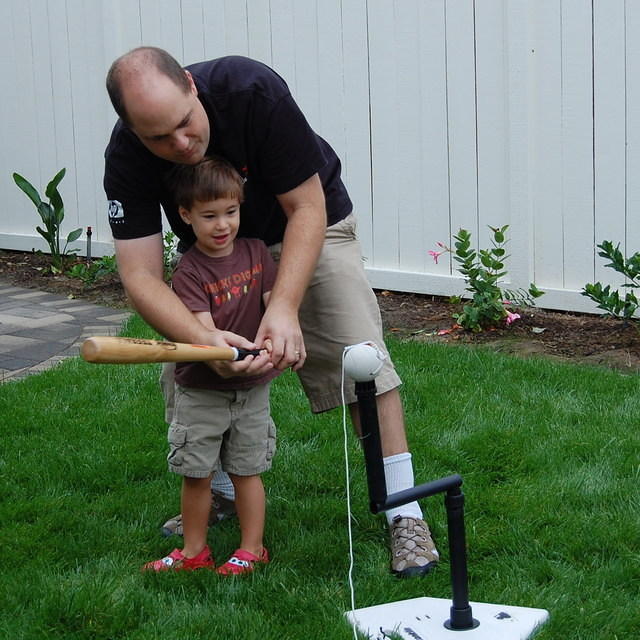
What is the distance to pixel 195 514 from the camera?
2.92m

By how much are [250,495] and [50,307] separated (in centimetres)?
392

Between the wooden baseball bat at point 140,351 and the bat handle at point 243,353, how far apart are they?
3 centimetres

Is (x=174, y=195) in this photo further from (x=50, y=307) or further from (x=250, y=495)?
(x=50, y=307)

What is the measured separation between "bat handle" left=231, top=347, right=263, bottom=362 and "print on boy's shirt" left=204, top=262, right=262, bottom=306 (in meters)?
0.25

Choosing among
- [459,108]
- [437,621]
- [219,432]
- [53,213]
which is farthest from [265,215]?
[53,213]

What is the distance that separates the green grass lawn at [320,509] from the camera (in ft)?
8.57

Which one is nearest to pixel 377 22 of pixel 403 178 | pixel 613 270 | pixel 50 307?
pixel 403 178

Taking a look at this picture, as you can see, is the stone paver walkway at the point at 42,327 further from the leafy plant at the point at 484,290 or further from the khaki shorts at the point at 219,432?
the khaki shorts at the point at 219,432

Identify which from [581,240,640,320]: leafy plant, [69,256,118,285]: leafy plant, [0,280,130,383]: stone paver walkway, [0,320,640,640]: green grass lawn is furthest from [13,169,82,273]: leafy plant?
[581,240,640,320]: leafy plant

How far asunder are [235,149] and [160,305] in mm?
452

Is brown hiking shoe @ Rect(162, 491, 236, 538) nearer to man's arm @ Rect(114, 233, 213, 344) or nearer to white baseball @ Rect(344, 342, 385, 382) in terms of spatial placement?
man's arm @ Rect(114, 233, 213, 344)

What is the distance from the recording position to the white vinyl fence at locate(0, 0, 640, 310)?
5.15 metres

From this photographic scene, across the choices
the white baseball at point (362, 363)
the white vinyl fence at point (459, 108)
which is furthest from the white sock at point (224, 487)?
the white vinyl fence at point (459, 108)

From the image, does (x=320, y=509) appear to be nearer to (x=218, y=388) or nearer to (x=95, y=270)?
(x=218, y=388)
